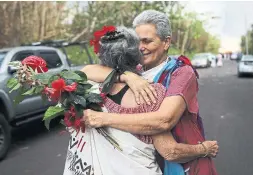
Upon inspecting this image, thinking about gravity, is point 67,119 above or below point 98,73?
below

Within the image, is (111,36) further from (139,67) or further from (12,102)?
(12,102)

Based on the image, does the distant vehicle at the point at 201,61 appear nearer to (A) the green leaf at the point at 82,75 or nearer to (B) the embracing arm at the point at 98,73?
(B) the embracing arm at the point at 98,73

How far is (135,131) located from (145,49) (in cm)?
49

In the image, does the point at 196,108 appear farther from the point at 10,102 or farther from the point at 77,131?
the point at 10,102

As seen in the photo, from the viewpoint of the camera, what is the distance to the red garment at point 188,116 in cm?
183

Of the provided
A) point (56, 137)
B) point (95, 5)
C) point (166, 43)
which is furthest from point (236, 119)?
point (95, 5)

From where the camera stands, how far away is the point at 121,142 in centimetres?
179

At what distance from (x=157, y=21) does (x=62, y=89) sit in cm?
60

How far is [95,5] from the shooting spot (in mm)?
19312

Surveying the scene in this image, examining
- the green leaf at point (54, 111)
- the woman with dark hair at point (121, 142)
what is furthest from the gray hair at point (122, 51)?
the green leaf at point (54, 111)

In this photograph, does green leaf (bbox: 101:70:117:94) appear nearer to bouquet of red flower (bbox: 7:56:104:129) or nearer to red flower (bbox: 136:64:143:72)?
bouquet of red flower (bbox: 7:56:104:129)

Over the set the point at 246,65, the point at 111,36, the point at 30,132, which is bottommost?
the point at 246,65

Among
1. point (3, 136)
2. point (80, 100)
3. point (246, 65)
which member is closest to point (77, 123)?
point (80, 100)

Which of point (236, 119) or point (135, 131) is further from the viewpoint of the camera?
point (236, 119)
